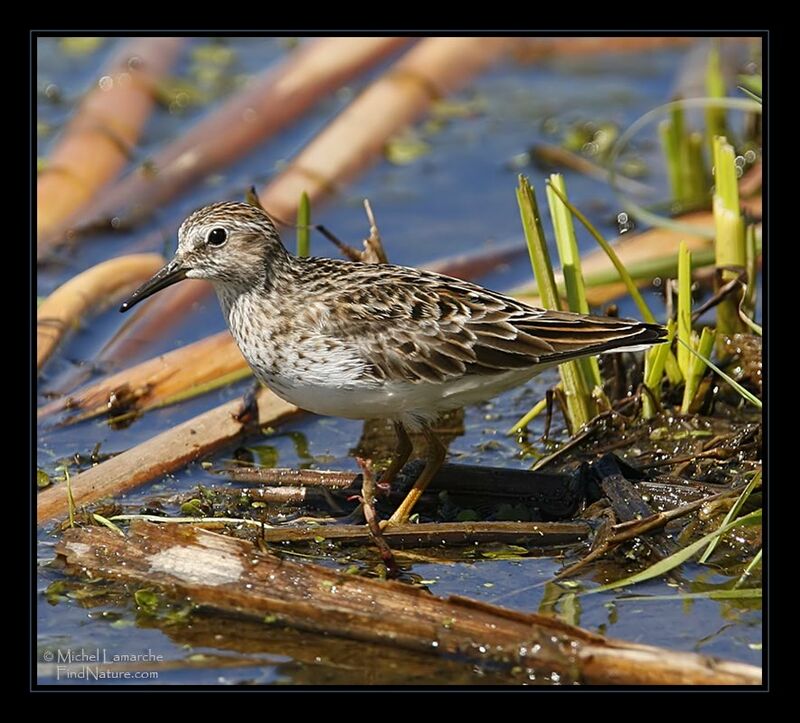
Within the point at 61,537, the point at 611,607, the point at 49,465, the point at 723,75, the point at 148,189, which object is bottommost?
the point at 611,607

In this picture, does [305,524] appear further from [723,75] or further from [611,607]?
[723,75]

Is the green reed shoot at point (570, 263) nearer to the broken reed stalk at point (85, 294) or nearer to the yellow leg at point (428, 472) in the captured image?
the yellow leg at point (428, 472)

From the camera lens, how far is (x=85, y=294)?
990 cm

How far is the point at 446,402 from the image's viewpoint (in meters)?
7.41

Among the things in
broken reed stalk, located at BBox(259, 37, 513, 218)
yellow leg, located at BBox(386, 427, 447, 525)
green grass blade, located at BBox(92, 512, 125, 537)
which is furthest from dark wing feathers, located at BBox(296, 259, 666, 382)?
broken reed stalk, located at BBox(259, 37, 513, 218)

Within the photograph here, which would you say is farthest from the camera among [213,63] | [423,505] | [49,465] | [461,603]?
[213,63]

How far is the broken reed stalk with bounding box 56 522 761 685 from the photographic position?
5.63 meters

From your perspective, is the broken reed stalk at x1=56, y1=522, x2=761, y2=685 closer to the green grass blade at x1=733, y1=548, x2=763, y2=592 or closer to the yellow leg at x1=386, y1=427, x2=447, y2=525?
the green grass blade at x1=733, y1=548, x2=763, y2=592

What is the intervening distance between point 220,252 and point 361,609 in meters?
2.40

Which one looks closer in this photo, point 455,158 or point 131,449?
point 131,449

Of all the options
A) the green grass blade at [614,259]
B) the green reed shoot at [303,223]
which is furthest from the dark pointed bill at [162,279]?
the green grass blade at [614,259]

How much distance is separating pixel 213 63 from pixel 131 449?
26.2 ft

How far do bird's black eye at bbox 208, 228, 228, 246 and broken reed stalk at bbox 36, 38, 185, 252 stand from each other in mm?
3851

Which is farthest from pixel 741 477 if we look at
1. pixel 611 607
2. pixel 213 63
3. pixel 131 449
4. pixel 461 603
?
pixel 213 63
